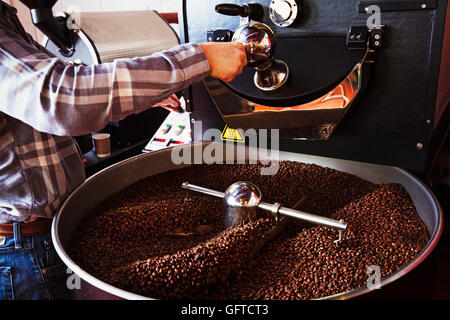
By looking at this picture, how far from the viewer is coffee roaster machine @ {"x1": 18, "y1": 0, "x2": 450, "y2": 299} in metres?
0.95

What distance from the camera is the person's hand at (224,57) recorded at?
3.15 feet

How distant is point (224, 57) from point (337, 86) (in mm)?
296

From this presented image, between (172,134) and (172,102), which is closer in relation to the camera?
(172,102)

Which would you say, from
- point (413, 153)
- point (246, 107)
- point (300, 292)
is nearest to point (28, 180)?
point (246, 107)

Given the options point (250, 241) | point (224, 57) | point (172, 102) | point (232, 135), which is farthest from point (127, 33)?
point (250, 241)

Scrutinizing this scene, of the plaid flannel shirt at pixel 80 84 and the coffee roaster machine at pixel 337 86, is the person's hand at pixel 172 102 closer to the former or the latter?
the coffee roaster machine at pixel 337 86

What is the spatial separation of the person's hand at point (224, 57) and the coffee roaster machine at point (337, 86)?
5 cm

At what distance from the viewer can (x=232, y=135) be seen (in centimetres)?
134

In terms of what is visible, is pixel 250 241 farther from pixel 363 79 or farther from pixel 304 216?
pixel 363 79

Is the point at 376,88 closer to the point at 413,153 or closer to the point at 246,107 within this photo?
the point at 413,153

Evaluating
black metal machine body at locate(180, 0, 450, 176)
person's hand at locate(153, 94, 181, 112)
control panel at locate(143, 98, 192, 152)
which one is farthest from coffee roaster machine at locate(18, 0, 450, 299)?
control panel at locate(143, 98, 192, 152)


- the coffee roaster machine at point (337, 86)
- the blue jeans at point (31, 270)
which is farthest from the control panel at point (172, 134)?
the blue jeans at point (31, 270)

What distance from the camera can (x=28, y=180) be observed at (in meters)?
1.09

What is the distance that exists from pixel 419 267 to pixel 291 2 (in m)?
0.69
